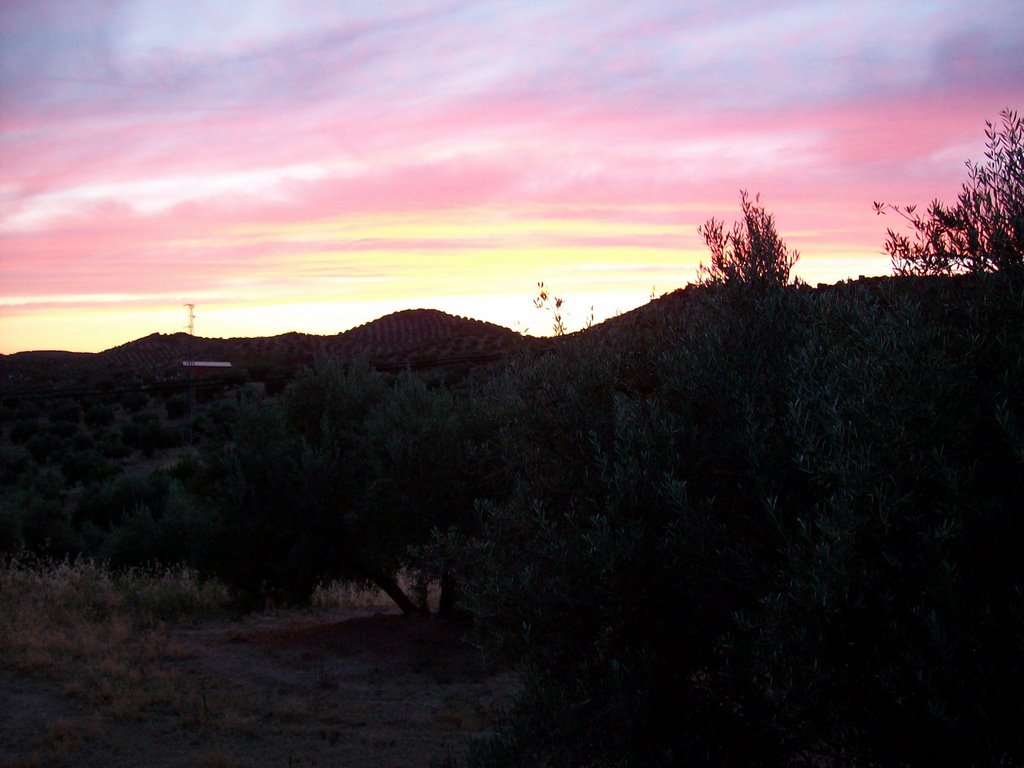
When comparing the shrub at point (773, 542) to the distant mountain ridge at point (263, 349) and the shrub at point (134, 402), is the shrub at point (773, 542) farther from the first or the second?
the shrub at point (134, 402)

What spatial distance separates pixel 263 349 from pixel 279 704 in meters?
47.3

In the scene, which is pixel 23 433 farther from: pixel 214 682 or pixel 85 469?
pixel 214 682

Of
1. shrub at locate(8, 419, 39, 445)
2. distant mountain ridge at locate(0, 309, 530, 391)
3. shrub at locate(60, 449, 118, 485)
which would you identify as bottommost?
shrub at locate(60, 449, 118, 485)

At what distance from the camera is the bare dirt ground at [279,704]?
9.85 m

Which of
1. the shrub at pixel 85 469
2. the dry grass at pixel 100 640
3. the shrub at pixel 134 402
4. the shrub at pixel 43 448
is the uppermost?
the shrub at pixel 134 402

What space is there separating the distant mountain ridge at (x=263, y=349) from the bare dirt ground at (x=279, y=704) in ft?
81.5

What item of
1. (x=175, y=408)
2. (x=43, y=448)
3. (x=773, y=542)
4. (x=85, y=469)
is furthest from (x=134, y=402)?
(x=773, y=542)

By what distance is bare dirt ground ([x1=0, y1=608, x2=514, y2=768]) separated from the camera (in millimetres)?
9852

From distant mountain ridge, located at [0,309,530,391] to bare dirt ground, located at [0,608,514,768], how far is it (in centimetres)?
2484

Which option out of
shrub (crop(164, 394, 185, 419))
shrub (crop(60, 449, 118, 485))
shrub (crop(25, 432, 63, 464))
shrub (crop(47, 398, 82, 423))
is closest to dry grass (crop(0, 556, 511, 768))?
shrub (crop(60, 449, 118, 485))

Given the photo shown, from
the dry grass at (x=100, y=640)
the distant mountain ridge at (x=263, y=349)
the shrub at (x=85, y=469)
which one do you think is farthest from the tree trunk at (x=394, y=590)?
the shrub at (x=85, y=469)

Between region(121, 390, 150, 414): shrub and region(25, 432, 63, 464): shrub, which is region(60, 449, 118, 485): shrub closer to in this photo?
region(25, 432, 63, 464): shrub

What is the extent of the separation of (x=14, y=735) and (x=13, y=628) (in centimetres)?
501

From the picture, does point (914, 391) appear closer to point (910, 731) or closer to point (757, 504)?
point (757, 504)
